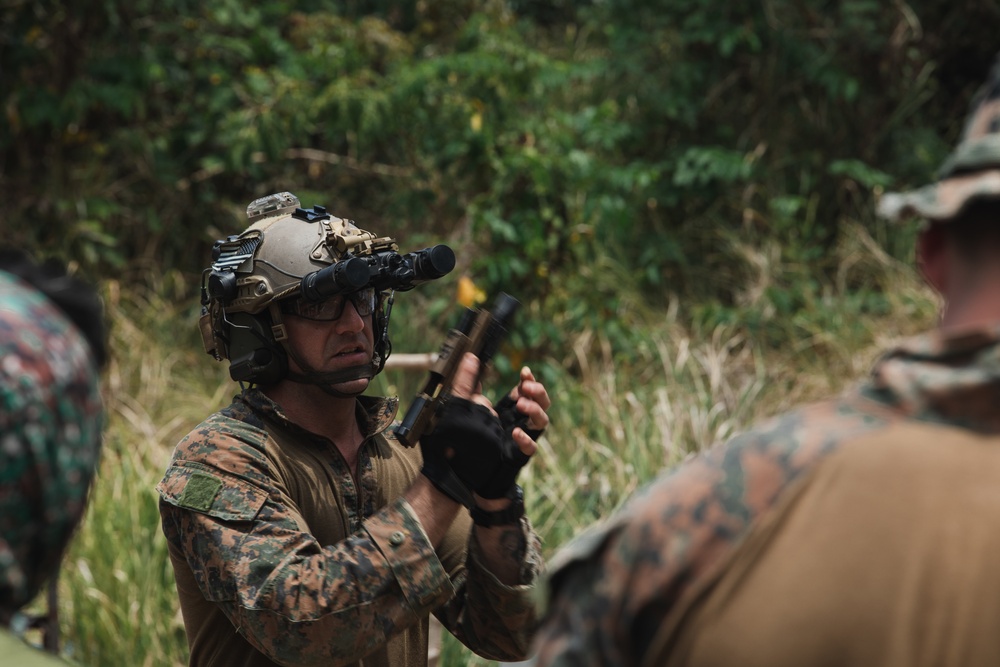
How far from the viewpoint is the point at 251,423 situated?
281cm

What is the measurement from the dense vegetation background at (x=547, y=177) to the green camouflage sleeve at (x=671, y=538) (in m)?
3.66

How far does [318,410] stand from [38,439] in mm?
1412

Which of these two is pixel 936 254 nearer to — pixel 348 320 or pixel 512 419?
pixel 512 419

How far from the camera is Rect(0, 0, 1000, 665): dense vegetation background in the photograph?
6254mm

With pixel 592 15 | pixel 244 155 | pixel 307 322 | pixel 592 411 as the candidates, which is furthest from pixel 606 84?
pixel 307 322

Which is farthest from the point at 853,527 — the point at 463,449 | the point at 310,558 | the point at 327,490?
the point at 327,490

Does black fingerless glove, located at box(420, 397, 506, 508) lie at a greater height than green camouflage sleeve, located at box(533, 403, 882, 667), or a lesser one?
lesser

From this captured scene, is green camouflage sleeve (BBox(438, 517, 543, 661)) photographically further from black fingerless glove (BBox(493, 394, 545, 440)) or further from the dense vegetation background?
the dense vegetation background

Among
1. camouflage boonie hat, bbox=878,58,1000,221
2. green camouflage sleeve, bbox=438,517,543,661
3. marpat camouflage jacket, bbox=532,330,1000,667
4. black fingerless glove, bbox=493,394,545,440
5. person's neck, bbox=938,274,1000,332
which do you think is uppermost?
camouflage boonie hat, bbox=878,58,1000,221

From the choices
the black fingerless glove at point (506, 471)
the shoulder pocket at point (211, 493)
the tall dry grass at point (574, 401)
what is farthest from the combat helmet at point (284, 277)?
the tall dry grass at point (574, 401)

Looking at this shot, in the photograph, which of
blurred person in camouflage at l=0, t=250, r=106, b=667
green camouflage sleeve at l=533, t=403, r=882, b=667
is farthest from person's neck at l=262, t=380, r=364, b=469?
green camouflage sleeve at l=533, t=403, r=882, b=667

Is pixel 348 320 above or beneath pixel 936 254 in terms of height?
beneath

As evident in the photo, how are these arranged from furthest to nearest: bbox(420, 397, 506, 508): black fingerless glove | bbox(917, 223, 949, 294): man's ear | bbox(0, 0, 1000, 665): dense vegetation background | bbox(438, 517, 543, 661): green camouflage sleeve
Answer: bbox(0, 0, 1000, 665): dense vegetation background
bbox(438, 517, 543, 661): green camouflage sleeve
bbox(420, 397, 506, 508): black fingerless glove
bbox(917, 223, 949, 294): man's ear

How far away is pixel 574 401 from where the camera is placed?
20.0 ft
